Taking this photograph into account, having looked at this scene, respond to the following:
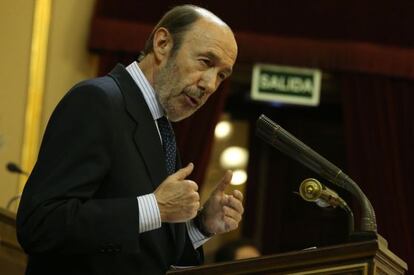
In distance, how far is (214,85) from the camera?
260 cm

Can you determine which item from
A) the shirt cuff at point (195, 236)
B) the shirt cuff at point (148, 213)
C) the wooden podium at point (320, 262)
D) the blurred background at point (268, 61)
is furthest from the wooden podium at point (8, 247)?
the wooden podium at point (320, 262)

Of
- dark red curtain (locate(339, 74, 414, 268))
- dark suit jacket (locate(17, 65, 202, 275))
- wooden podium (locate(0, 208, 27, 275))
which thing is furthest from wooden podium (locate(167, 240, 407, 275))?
dark red curtain (locate(339, 74, 414, 268))

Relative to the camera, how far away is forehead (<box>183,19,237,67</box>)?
2.61 metres

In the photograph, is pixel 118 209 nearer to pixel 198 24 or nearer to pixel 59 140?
pixel 59 140

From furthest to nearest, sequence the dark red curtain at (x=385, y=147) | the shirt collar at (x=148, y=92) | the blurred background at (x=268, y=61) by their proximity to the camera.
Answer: the dark red curtain at (x=385, y=147) < the blurred background at (x=268, y=61) < the shirt collar at (x=148, y=92)

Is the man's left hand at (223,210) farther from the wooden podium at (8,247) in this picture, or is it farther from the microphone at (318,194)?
the wooden podium at (8,247)

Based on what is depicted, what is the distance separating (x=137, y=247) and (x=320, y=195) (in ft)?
1.61

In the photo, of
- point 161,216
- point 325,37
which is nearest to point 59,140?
point 161,216

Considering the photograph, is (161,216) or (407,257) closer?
(161,216)

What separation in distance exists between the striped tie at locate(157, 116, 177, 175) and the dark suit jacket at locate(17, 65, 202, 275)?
15cm

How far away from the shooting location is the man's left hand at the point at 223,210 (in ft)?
8.59

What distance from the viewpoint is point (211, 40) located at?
8.56 ft

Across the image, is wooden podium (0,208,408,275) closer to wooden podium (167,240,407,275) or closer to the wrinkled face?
wooden podium (167,240,407,275)

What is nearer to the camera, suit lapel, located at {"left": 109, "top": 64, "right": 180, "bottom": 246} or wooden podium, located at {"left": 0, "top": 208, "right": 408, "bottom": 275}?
wooden podium, located at {"left": 0, "top": 208, "right": 408, "bottom": 275}
